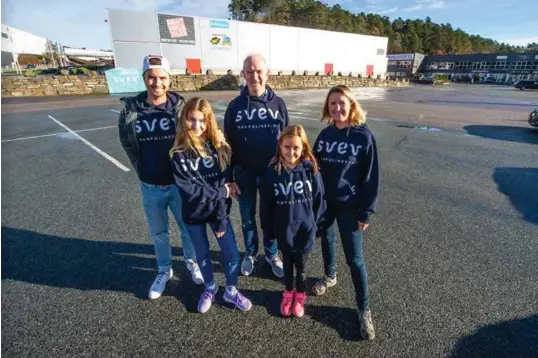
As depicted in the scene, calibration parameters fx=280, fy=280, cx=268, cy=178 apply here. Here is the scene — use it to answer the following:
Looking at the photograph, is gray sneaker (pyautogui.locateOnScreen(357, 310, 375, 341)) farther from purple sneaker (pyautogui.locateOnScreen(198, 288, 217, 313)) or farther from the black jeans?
purple sneaker (pyautogui.locateOnScreen(198, 288, 217, 313))

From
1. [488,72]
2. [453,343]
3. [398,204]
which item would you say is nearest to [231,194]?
[453,343]

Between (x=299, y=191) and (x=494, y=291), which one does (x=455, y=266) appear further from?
(x=299, y=191)

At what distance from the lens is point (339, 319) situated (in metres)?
2.41

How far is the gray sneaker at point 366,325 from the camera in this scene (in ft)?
7.25

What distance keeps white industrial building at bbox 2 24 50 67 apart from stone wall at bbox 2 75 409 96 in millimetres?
54452

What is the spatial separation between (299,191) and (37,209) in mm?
4459

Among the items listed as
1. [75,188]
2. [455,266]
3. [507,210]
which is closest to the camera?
[455,266]

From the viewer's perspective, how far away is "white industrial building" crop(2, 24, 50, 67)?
68512 mm

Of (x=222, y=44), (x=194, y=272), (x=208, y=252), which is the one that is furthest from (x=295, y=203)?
(x=222, y=44)

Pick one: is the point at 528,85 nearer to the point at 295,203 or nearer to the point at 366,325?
the point at 366,325

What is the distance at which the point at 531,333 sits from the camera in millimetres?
2232

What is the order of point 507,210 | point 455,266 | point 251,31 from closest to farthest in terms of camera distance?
1. point 455,266
2. point 507,210
3. point 251,31

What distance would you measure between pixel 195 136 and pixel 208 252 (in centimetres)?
103

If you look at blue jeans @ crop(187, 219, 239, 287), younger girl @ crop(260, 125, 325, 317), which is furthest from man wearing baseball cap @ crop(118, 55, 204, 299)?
younger girl @ crop(260, 125, 325, 317)
